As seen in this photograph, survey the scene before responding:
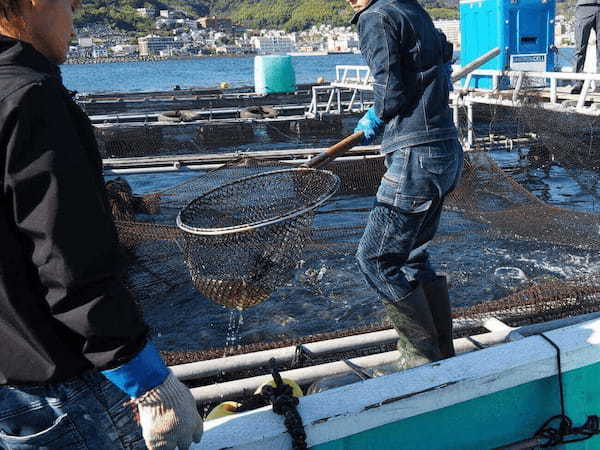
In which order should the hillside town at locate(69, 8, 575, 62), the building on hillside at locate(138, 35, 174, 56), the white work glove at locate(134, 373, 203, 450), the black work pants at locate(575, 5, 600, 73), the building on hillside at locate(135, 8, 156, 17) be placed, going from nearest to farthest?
the white work glove at locate(134, 373, 203, 450) → the black work pants at locate(575, 5, 600, 73) → the building on hillside at locate(138, 35, 174, 56) → the hillside town at locate(69, 8, 575, 62) → the building on hillside at locate(135, 8, 156, 17)

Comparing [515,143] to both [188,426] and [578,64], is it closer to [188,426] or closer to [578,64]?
[578,64]

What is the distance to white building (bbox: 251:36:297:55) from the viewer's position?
558 feet

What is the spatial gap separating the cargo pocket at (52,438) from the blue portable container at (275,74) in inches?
972

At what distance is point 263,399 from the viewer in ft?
9.42

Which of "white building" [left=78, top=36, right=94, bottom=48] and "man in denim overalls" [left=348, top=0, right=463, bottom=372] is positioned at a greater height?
"white building" [left=78, top=36, right=94, bottom=48]

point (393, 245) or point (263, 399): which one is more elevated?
point (393, 245)

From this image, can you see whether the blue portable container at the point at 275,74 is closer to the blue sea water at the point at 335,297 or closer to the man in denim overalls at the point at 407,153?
the blue sea water at the point at 335,297

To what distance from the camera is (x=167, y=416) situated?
167cm

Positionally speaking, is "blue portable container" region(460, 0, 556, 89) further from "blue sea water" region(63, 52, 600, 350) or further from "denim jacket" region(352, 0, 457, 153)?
"denim jacket" region(352, 0, 457, 153)

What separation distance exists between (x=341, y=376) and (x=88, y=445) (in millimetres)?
1751

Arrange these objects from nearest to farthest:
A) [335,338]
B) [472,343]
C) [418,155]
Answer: [418,155] → [472,343] → [335,338]

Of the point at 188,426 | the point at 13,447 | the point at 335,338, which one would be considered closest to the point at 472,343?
the point at 335,338

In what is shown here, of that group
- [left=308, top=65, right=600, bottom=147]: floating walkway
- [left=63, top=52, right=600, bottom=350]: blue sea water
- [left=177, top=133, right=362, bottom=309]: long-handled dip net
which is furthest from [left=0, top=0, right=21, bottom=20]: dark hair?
[left=308, top=65, right=600, bottom=147]: floating walkway

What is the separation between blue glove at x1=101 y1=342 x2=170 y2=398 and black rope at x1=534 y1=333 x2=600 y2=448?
72.1 inches
